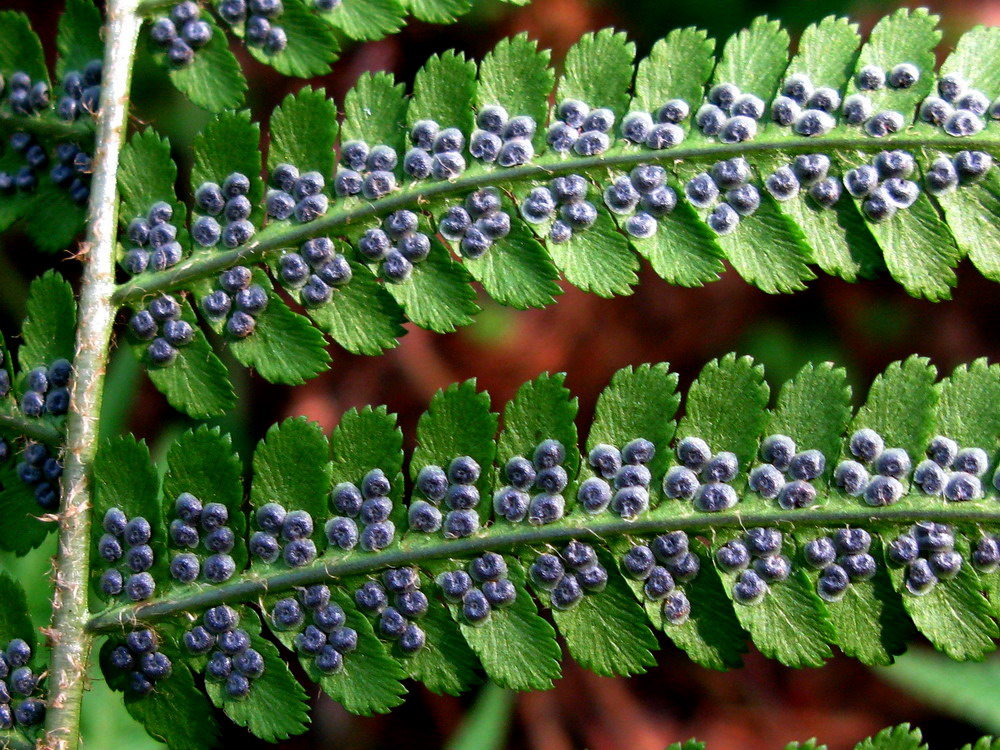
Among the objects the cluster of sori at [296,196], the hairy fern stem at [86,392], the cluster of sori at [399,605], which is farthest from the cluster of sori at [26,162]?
the cluster of sori at [399,605]

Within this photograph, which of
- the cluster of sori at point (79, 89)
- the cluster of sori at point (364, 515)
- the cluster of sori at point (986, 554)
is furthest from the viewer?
the cluster of sori at point (79, 89)

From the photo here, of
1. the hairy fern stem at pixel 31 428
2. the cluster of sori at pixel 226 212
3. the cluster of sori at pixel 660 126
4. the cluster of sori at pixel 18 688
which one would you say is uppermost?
the cluster of sori at pixel 660 126

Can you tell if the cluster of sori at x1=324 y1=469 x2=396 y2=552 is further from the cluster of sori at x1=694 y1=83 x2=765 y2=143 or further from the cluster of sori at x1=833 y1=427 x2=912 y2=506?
the cluster of sori at x1=694 y1=83 x2=765 y2=143

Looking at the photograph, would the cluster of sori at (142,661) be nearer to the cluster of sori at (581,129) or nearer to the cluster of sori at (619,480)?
the cluster of sori at (619,480)

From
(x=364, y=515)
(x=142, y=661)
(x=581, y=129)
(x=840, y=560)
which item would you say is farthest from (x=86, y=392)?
(x=840, y=560)

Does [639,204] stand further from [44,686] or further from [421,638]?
[44,686]

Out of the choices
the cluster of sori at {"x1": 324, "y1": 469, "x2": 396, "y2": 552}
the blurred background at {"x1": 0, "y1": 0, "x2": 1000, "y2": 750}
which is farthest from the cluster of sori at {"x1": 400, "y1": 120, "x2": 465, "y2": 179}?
the blurred background at {"x1": 0, "y1": 0, "x2": 1000, "y2": 750}

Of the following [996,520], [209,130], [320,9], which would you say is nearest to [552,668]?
[996,520]
